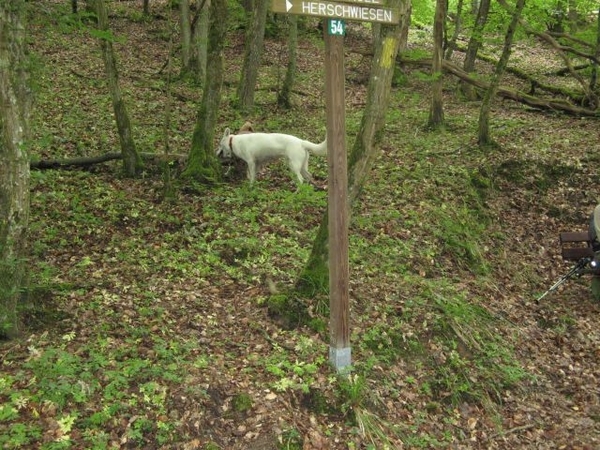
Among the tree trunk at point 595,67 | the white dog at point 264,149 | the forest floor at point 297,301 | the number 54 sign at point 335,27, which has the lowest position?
the forest floor at point 297,301

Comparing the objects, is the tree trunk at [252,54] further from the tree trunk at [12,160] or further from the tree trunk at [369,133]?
the tree trunk at [12,160]

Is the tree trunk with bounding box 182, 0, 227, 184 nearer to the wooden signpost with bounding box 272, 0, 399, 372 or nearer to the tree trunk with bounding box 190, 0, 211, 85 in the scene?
the wooden signpost with bounding box 272, 0, 399, 372

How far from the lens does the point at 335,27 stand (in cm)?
491

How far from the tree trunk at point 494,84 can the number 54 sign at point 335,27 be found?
8449 millimetres

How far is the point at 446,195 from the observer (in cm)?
1089

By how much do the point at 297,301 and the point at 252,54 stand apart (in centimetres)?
946

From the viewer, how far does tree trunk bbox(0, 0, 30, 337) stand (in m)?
4.72

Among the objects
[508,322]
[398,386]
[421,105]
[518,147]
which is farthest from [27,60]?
[421,105]

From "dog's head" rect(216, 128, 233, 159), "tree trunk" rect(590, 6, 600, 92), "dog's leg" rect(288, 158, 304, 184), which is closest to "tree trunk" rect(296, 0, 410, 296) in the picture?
"dog's leg" rect(288, 158, 304, 184)

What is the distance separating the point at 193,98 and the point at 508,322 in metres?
10.6

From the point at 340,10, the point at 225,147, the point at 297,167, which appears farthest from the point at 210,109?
the point at 340,10

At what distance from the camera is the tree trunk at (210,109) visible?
9.23m

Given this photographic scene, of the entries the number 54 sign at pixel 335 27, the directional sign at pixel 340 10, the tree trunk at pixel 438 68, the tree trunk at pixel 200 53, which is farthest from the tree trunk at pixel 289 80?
the number 54 sign at pixel 335 27

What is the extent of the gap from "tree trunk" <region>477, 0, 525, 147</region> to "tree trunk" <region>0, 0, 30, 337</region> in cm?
1044
